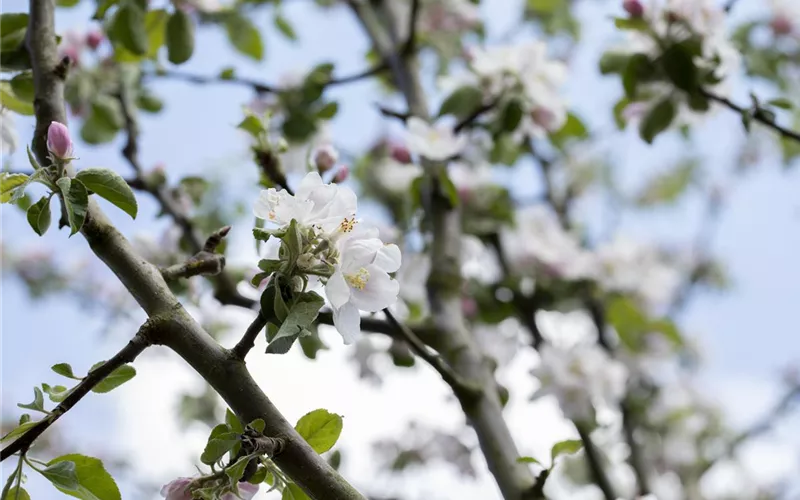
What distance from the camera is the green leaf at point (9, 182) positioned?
616 mm

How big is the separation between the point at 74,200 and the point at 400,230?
0.82 m

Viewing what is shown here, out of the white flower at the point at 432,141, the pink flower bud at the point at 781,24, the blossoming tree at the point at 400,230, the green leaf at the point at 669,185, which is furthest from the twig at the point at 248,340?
the green leaf at the point at 669,185

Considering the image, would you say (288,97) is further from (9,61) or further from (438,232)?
(9,61)

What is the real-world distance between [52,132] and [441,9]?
1485 mm

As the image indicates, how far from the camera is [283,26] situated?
1.70 meters

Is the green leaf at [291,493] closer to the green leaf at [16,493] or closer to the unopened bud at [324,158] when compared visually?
the green leaf at [16,493]

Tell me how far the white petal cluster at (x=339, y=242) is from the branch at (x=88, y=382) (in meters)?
0.12

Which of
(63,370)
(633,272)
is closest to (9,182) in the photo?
(63,370)

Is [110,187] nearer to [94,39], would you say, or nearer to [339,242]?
[339,242]

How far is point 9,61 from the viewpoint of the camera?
2.71 ft

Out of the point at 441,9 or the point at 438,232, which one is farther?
the point at 441,9

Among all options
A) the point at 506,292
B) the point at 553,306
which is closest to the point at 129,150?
the point at 506,292

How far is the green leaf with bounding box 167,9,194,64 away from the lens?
3.69ft

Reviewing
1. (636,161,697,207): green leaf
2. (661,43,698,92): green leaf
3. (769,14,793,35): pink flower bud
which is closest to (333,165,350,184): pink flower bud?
(661,43,698,92): green leaf
